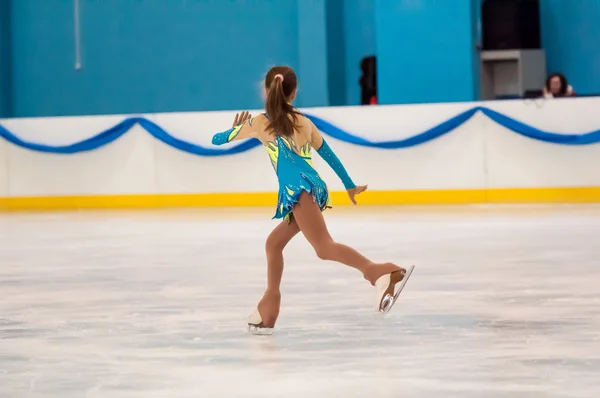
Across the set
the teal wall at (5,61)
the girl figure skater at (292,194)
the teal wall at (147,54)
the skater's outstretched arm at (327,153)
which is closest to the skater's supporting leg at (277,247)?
the girl figure skater at (292,194)

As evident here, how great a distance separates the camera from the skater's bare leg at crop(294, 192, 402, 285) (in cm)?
407

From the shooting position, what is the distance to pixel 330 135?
11.6m

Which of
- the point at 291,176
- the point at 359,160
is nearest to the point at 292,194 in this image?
the point at 291,176

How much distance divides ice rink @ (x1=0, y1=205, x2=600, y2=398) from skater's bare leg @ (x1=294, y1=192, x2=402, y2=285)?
0.24 meters

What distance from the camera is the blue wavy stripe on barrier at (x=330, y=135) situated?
11.1 metres

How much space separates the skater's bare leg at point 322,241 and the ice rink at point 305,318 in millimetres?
239

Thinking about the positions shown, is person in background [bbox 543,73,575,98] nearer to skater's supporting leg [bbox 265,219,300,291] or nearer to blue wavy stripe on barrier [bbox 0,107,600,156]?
blue wavy stripe on barrier [bbox 0,107,600,156]

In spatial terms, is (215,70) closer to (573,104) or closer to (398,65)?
(398,65)

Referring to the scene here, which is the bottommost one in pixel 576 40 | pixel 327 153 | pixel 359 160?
pixel 327 153

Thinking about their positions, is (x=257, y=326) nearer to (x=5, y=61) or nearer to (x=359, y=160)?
(x=359, y=160)

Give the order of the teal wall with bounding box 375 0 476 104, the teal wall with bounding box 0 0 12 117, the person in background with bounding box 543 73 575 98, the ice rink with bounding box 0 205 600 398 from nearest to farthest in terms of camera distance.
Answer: the ice rink with bounding box 0 205 600 398 < the person in background with bounding box 543 73 575 98 < the teal wall with bounding box 375 0 476 104 < the teal wall with bounding box 0 0 12 117

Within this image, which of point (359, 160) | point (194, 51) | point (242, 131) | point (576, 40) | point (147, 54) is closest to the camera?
point (242, 131)

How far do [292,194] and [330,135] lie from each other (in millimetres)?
7621

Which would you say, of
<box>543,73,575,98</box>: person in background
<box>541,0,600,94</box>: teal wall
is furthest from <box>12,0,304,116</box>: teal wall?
<box>543,73,575,98</box>: person in background
